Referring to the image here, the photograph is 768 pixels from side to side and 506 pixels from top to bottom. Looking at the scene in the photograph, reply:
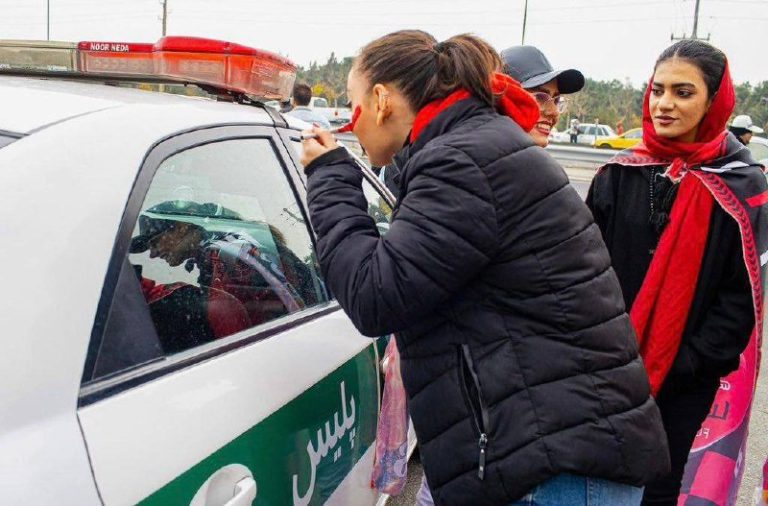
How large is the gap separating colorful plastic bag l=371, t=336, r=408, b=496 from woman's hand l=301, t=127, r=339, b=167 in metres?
0.65

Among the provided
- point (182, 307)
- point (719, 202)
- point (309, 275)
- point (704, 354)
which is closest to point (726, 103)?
point (719, 202)

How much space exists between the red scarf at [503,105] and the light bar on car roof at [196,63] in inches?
23.7

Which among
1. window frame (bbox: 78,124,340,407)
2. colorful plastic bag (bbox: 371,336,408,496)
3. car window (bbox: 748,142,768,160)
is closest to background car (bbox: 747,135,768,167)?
car window (bbox: 748,142,768,160)

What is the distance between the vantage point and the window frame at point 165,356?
1100mm

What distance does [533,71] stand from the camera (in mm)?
2863

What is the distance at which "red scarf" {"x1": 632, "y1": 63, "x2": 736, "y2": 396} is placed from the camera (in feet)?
6.76

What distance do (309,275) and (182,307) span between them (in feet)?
1.88

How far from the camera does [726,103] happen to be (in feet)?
7.13

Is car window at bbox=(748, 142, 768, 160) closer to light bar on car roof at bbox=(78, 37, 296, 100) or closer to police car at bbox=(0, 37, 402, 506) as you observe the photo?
police car at bbox=(0, 37, 402, 506)

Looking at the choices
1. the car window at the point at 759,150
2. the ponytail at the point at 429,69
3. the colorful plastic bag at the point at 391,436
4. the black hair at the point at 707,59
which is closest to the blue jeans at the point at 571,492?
the colorful plastic bag at the point at 391,436

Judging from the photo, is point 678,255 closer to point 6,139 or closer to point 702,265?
point 702,265

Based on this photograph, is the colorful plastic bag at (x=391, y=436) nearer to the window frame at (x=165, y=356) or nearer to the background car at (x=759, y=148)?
the window frame at (x=165, y=356)

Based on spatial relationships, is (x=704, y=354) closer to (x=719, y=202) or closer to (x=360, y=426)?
(x=719, y=202)

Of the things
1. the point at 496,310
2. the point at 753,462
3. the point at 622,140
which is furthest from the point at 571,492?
the point at 622,140
